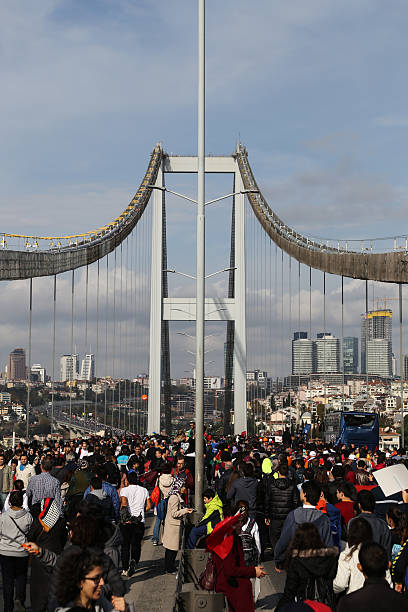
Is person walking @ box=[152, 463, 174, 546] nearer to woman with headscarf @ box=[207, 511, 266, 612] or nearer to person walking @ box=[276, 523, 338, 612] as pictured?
woman with headscarf @ box=[207, 511, 266, 612]

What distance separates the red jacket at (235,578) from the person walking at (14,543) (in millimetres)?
1896

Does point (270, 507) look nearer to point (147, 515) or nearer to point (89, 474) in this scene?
point (89, 474)

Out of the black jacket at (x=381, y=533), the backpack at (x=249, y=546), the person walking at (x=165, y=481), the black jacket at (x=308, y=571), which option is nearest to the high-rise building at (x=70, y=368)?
the person walking at (x=165, y=481)

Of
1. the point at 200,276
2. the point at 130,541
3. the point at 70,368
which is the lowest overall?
the point at 130,541

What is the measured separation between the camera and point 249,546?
29.0ft

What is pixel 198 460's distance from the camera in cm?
1569

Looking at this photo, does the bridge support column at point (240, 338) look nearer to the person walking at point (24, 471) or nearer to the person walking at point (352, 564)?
the person walking at point (24, 471)

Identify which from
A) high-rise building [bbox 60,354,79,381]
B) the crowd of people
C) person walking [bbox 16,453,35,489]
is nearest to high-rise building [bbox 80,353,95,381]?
high-rise building [bbox 60,354,79,381]

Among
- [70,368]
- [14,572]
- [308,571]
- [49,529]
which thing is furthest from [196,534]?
[70,368]

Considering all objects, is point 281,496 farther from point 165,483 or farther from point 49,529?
point 49,529

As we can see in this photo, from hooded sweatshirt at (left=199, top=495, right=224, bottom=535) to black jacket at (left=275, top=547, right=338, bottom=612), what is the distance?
124 inches

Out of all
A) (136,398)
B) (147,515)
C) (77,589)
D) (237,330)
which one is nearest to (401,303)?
(147,515)

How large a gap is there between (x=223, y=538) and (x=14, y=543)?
6.75 feet

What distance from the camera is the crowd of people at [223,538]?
5020 millimetres
